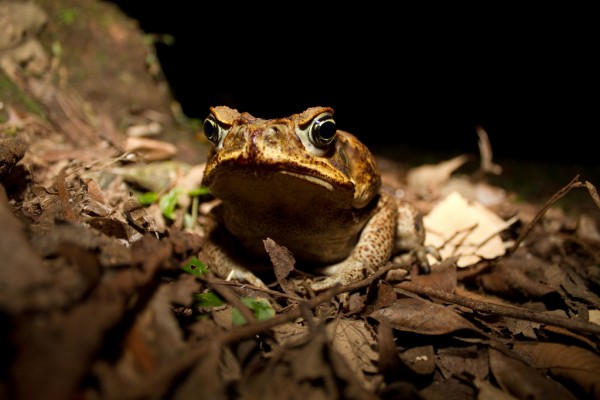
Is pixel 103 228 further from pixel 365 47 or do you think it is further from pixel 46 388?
pixel 365 47

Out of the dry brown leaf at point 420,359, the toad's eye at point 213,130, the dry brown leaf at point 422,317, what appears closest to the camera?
the dry brown leaf at point 420,359

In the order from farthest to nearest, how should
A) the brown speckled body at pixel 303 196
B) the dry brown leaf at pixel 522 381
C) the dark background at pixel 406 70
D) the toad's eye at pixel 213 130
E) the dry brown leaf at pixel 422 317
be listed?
the dark background at pixel 406 70
the toad's eye at pixel 213 130
the brown speckled body at pixel 303 196
the dry brown leaf at pixel 422 317
the dry brown leaf at pixel 522 381

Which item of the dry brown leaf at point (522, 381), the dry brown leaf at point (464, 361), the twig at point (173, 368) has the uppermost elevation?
the dry brown leaf at point (522, 381)

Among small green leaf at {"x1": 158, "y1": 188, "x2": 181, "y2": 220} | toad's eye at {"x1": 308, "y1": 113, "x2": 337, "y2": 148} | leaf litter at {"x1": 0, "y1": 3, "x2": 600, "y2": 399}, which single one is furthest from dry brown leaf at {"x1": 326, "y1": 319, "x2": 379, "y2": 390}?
small green leaf at {"x1": 158, "y1": 188, "x2": 181, "y2": 220}

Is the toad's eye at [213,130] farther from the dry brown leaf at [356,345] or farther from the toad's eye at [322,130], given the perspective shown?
the dry brown leaf at [356,345]

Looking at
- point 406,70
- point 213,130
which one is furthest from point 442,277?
point 406,70

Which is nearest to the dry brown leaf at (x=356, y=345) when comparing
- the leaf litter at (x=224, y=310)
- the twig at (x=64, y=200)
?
the leaf litter at (x=224, y=310)

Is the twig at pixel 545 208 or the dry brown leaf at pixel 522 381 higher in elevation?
the twig at pixel 545 208
